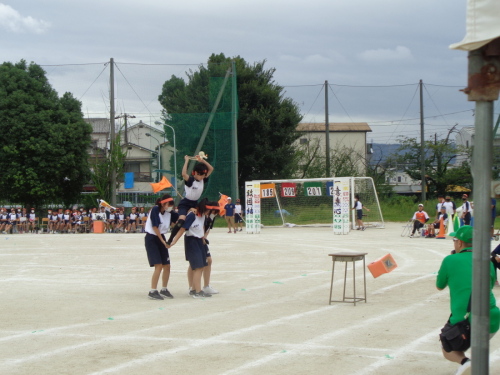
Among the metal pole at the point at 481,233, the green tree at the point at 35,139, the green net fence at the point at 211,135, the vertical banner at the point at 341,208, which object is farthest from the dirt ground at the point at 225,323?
the green tree at the point at 35,139

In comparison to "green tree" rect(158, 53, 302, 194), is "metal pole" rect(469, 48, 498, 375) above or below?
below

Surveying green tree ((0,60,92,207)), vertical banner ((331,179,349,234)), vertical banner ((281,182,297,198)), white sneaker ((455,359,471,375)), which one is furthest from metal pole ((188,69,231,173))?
white sneaker ((455,359,471,375))

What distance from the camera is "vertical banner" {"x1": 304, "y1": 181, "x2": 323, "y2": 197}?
124ft

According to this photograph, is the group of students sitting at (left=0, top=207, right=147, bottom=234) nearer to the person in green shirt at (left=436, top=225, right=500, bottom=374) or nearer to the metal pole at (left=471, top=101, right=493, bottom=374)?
the person in green shirt at (left=436, top=225, right=500, bottom=374)

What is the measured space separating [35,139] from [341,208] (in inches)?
943

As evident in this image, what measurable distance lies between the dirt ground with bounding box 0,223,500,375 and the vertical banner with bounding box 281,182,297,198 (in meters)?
21.6

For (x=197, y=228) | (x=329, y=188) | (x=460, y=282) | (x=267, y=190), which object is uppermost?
(x=329, y=188)

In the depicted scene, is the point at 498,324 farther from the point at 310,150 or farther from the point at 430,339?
the point at 310,150

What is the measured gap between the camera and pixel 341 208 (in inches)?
1193

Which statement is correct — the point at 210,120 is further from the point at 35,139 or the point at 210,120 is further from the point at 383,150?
the point at 383,150

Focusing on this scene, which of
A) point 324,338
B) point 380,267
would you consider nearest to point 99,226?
point 380,267

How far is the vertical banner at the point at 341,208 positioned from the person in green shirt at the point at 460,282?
2414cm

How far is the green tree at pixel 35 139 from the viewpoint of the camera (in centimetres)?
4488

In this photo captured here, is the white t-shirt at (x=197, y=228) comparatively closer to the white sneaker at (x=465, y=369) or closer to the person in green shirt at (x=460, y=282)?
the person in green shirt at (x=460, y=282)
